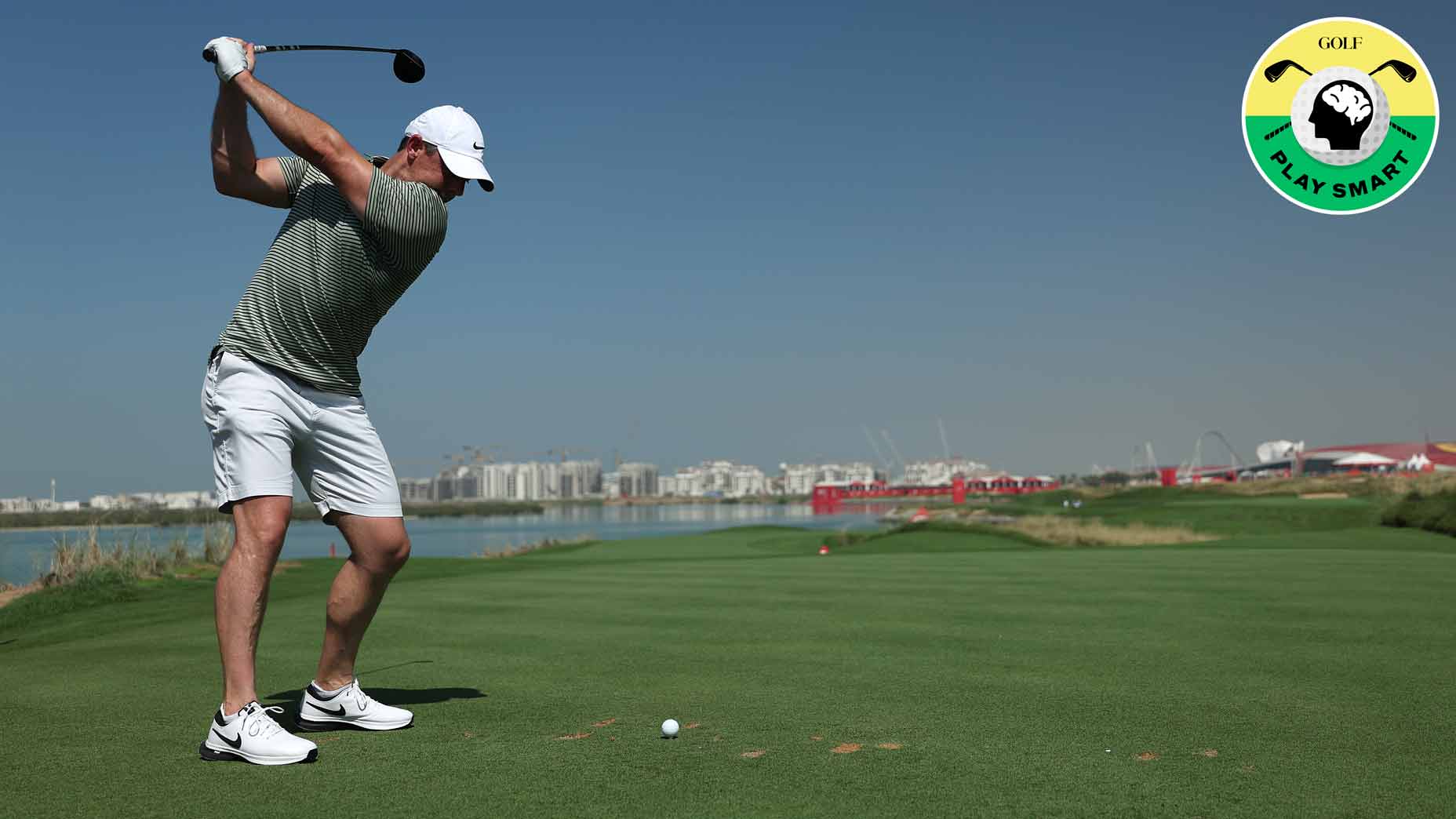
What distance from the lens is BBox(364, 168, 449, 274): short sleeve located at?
4273 millimetres

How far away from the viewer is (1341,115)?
59.8 feet

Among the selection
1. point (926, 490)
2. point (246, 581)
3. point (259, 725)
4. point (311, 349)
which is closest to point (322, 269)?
point (311, 349)

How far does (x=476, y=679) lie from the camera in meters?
5.77

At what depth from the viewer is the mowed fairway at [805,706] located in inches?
134

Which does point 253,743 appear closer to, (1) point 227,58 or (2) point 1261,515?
(1) point 227,58

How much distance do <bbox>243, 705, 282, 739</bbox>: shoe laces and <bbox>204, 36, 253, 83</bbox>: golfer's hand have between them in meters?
2.29

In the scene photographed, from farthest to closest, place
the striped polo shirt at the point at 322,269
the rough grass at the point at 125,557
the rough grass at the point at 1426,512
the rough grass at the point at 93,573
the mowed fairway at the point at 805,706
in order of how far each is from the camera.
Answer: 1. the rough grass at the point at 1426,512
2. the rough grass at the point at 125,557
3. the rough grass at the point at 93,573
4. the striped polo shirt at the point at 322,269
5. the mowed fairway at the point at 805,706

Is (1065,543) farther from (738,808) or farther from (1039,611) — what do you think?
(738,808)

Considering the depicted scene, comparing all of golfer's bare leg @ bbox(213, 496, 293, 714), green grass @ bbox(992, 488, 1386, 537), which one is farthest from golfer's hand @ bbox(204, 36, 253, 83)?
green grass @ bbox(992, 488, 1386, 537)

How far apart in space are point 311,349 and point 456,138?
0.99 metres

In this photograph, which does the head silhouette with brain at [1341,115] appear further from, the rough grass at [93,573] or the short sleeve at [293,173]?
the short sleeve at [293,173]

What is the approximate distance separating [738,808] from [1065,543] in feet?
80.9

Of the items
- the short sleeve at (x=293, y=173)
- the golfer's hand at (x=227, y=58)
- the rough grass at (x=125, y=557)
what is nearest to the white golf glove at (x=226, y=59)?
the golfer's hand at (x=227, y=58)

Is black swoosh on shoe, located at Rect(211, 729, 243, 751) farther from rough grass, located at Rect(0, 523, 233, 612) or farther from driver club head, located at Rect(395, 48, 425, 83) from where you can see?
rough grass, located at Rect(0, 523, 233, 612)
